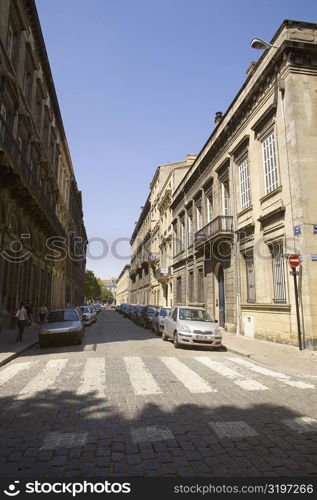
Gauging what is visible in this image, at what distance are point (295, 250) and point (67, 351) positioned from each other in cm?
875

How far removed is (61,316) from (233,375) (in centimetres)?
853

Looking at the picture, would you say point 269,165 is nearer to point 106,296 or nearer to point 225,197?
point 225,197

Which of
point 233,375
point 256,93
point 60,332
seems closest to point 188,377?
point 233,375

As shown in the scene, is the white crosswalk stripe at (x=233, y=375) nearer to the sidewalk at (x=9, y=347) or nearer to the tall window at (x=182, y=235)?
the sidewalk at (x=9, y=347)

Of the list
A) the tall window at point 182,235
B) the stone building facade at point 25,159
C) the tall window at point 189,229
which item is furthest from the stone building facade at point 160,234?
the stone building facade at point 25,159

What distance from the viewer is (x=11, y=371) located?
8.31 m

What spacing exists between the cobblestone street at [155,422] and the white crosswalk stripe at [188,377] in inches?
0.9

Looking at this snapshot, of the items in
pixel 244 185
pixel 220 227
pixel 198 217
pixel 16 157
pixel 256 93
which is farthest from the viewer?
pixel 198 217

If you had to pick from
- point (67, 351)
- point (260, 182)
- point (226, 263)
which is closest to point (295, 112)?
point (260, 182)

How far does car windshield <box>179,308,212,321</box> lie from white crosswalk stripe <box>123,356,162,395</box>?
13.4ft

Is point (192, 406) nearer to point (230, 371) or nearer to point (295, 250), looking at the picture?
point (230, 371)

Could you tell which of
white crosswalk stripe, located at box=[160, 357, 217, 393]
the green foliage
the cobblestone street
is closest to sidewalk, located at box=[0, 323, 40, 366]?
the cobblestone street

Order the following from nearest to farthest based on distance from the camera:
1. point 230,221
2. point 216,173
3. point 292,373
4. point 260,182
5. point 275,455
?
point 275,455
point 292,373
point 260,182
point 230,221
point 216,173

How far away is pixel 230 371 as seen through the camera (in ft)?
26.8
